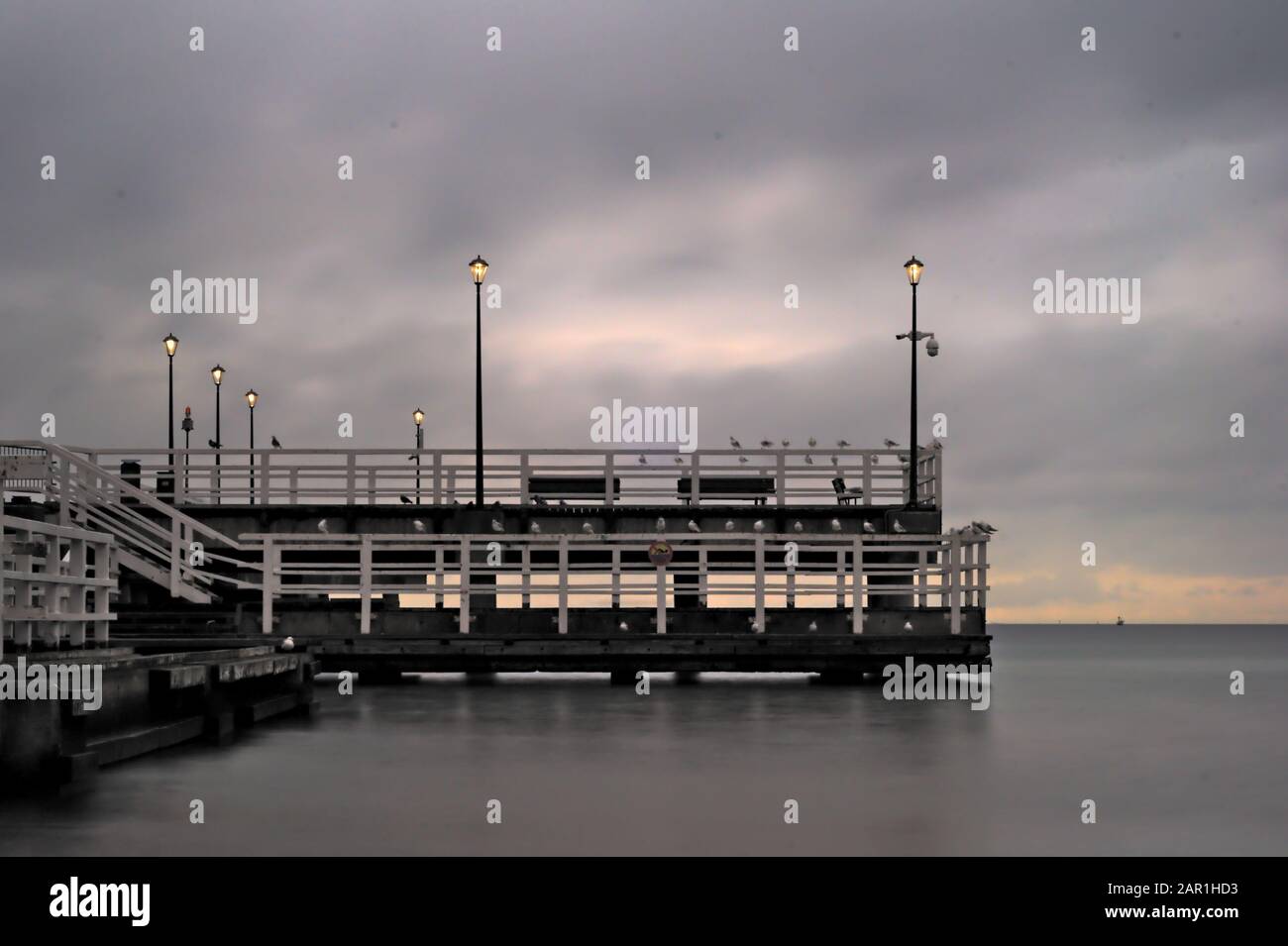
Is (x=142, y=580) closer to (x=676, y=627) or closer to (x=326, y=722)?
→ (x=676, y=627)

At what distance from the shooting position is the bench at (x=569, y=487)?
1642 inches

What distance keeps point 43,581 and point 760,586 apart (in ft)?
61.3

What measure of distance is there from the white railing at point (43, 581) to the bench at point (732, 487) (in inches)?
895

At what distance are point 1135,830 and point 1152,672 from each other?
44.8 meters

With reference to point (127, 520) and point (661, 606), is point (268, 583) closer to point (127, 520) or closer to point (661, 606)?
point (127, 520)

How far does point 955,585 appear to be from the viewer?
3356cm

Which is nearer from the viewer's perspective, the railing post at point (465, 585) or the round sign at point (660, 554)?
the railing post at point (465, 585)

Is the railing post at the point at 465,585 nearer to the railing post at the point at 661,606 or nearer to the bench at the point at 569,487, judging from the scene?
the railing post at the point at 661,606

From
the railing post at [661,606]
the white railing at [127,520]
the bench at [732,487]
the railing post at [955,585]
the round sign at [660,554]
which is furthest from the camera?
the bench at [732,487]

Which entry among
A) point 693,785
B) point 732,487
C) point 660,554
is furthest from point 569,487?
point 693,785

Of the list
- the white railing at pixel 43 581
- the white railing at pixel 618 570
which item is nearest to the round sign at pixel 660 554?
the white railing at pixel 618 570
